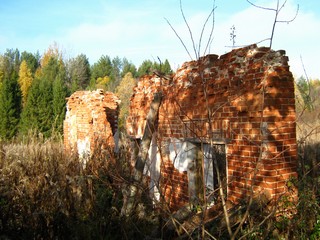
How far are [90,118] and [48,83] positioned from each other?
23071 mm

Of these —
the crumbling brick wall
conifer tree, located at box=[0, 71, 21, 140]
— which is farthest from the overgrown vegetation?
conifer tree, located at box=[0, 71, 21, 140]

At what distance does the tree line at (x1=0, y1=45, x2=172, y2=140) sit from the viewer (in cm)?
2556

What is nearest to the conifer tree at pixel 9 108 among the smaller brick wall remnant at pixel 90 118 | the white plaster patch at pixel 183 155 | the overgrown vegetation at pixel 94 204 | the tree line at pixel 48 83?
the tree line at pixel 48 83

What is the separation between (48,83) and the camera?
29.7 metres

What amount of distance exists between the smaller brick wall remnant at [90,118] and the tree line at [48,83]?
1.24m

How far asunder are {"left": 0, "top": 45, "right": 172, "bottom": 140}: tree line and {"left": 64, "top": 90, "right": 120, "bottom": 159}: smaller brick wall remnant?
48.8 inches

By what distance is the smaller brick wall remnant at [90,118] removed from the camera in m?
8.96

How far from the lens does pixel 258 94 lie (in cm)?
316

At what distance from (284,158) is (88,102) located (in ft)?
25.0

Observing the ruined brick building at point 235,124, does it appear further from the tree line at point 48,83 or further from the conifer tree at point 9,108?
the conifer tree at point 9,108

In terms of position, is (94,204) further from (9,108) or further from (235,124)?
(9,108)

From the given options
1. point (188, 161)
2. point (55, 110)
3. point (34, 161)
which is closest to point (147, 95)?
point (188, 161)

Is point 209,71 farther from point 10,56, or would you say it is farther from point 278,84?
point 10,56

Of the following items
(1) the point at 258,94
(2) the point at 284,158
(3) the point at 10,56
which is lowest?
(2) the point at 284,158
